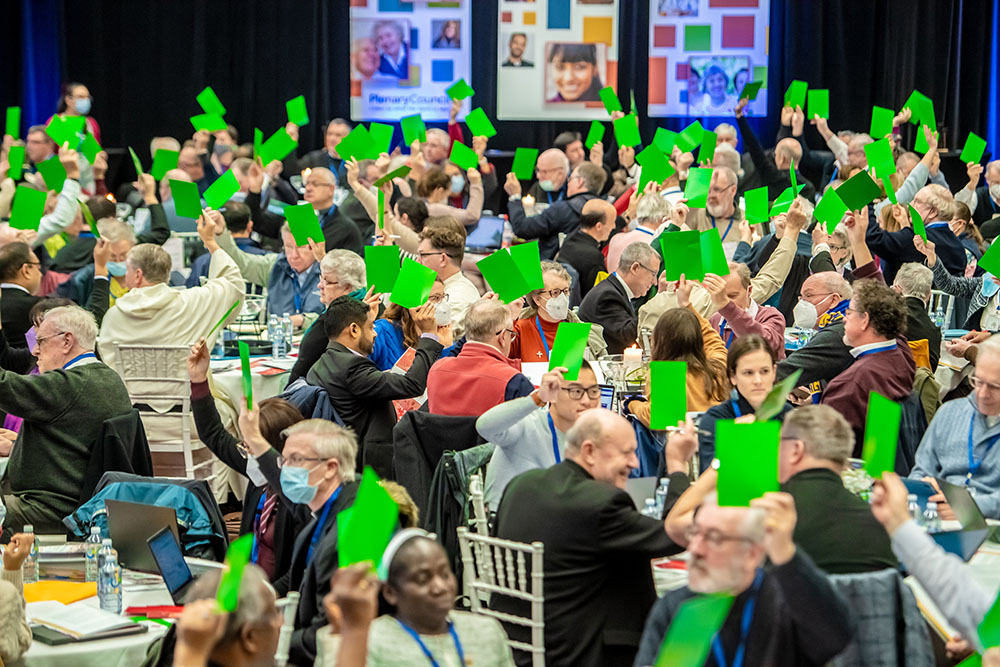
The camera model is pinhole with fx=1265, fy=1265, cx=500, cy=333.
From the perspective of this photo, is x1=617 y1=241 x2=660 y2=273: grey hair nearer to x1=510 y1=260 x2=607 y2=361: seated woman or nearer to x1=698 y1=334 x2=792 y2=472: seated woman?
x1=510 y1=260 x2=607 y2=361: seated woman

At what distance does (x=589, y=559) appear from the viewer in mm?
3174

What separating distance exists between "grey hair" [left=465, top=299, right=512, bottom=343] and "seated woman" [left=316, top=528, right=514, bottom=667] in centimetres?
214

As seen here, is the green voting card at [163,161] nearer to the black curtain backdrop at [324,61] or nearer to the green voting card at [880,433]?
the black curtain backdrop at [324,61]

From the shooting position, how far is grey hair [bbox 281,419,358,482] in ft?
11.4

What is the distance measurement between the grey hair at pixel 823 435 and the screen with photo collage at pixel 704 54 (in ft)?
38.4

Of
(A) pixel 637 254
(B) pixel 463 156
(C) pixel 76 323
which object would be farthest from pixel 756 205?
(C) pixel 76 323

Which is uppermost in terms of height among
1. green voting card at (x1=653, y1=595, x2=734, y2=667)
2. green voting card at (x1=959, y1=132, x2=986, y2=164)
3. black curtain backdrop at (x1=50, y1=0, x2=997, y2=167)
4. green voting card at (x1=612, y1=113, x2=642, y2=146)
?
black curtain backdrop at (x1=50, y1=0, x2=997, y2=167)

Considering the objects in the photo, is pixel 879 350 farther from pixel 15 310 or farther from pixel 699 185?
pixel 15 310

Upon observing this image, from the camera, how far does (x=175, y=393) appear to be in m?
5.79

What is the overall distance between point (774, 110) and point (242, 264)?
820 cm

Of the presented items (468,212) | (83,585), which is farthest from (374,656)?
(468,212)

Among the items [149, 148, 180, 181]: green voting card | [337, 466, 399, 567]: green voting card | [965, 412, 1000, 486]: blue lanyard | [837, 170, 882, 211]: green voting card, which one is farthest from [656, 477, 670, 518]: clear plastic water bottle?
[149, 148, 180, 181]: green voting card

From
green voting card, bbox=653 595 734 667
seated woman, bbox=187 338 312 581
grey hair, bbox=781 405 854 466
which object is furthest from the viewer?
seated woman, bbox=187 338 312 581

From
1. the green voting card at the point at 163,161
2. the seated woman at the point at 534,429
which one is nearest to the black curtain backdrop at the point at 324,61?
the green voting card at the point at 163,161
